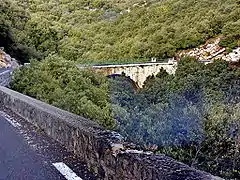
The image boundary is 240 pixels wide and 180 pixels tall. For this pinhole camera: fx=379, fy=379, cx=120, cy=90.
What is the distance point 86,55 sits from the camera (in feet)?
263

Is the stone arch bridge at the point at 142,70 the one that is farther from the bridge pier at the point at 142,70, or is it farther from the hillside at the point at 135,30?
the hillside at the point at 135,30

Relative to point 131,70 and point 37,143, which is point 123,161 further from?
point 131,70

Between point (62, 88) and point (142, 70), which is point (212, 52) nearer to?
point (142, 70)

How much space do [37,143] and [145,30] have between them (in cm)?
8684

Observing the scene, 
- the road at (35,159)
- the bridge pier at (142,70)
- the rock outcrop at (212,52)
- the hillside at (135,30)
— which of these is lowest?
the road at (35,159)

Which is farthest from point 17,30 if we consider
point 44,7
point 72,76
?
point 44,7

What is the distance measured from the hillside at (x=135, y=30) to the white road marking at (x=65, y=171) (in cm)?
5522

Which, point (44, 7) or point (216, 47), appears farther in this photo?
point (44, 7)

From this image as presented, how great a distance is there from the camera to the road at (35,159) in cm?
454

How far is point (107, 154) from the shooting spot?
4.09 metres

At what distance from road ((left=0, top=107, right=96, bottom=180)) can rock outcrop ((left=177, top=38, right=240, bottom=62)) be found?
205 ft

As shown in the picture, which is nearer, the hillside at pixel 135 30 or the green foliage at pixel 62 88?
the green foliage at pixel 62 88

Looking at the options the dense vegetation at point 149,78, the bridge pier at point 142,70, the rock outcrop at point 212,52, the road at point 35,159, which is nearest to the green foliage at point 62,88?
the dense vegetation at point 149,78

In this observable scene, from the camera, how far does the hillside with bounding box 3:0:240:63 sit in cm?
7125
